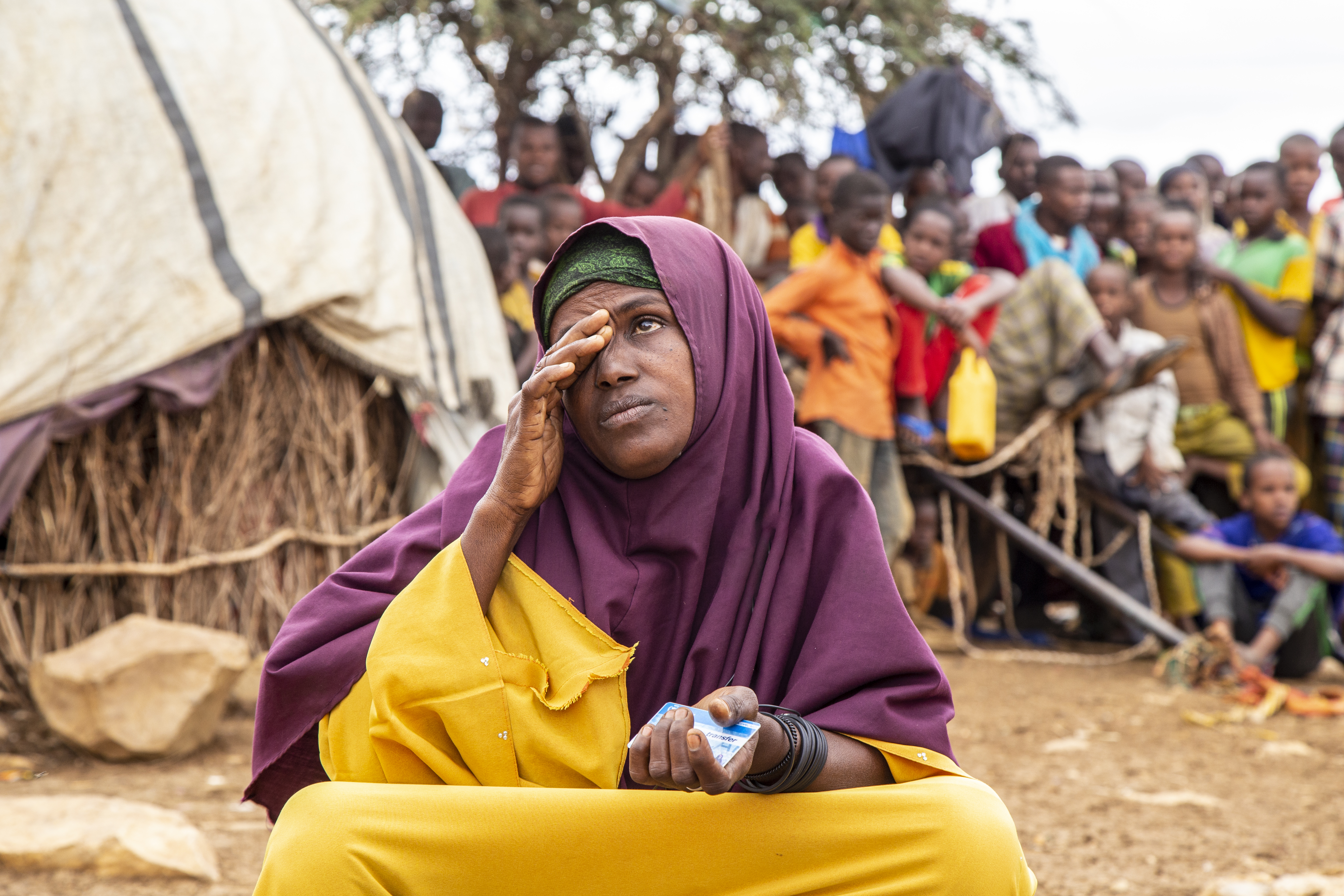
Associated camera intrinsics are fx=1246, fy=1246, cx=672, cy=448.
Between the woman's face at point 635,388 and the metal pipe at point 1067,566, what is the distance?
4.53 metres

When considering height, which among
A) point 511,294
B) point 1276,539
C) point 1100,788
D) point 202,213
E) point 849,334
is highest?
point 202,213

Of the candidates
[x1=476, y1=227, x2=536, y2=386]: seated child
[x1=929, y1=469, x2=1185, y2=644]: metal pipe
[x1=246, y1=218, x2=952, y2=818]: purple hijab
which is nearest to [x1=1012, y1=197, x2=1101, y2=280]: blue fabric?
[x1=929, y1=469, x2=1185, y2=644]: metal pipe

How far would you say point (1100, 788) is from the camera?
4.13m

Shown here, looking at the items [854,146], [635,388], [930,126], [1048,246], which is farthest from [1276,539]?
[635,388]

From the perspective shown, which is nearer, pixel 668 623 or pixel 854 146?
pixel 668 623

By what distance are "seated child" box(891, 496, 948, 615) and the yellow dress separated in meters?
4.60

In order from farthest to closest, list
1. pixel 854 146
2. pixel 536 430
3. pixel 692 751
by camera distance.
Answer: pixel 854 146, pixel 536 430, pixel 692 751

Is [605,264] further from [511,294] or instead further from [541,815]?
[511,294]

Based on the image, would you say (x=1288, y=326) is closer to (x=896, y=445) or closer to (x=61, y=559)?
(x=896, y=445)

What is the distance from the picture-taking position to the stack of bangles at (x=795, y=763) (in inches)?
66.7

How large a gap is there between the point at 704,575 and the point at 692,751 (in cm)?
51

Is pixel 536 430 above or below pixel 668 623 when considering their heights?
above

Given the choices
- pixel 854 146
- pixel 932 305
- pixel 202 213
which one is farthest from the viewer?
pixel 854 146

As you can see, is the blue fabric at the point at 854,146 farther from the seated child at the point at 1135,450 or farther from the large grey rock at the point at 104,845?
the large grey rock at the point at 104,845
